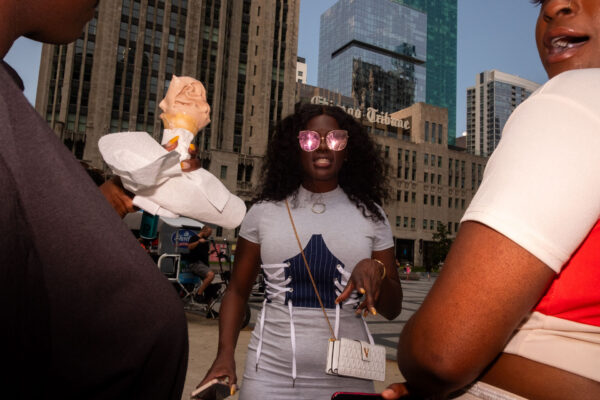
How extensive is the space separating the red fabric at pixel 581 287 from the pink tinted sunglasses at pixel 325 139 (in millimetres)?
1664

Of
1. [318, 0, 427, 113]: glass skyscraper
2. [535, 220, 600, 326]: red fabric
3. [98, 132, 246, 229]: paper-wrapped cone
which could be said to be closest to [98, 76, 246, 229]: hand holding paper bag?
[98, 132, 246, 229]: paper-wrapped cone

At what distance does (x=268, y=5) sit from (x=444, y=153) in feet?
109

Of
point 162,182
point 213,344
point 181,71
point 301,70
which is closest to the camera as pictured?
point 162,182

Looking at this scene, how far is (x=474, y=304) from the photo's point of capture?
73 cm

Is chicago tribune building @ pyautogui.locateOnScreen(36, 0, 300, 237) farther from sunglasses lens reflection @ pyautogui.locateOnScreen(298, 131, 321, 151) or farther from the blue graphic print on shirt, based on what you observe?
the blue graphic print on shirt

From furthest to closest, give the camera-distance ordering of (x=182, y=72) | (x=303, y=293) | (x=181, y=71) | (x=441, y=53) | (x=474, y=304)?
1. (x=441, y=53)
2. (x=181, y=71)
3. (x=182, y=72)
4. (x=303, y=293)
5. (x=474, y=304)

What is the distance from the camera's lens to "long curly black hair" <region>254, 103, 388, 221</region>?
7.87ft

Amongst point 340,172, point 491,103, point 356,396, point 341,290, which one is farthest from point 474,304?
point 491,103

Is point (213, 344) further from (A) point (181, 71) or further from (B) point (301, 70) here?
(B) point (301, 70)

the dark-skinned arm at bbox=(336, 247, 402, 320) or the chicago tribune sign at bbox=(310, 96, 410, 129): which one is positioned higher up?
the chicago tribune sign at bbox=(310, 96, 410, 129)

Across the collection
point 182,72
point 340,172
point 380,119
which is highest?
point 182,72

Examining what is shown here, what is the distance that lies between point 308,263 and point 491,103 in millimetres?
132546

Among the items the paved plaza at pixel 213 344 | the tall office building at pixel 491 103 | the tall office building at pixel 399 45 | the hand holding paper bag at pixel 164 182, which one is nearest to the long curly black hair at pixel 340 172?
the hand holding paper bag at pixel 164 182

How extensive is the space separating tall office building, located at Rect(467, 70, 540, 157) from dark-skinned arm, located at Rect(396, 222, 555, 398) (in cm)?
12564
